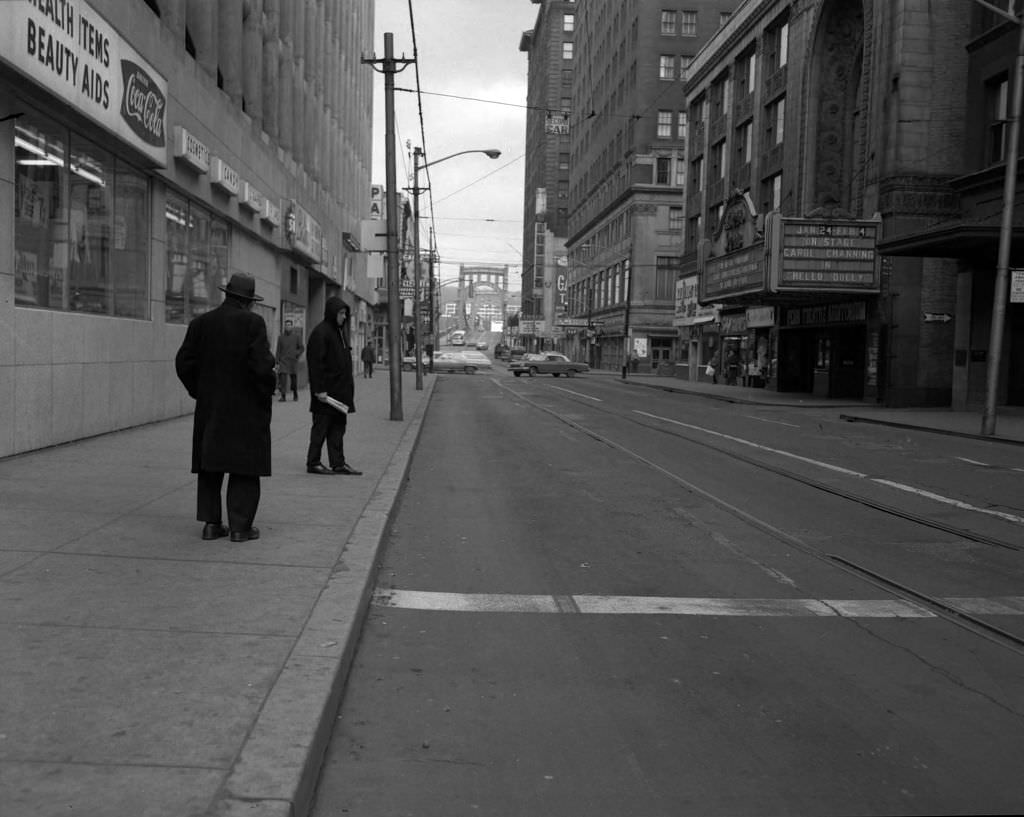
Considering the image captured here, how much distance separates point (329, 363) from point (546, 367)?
5059 centimetres

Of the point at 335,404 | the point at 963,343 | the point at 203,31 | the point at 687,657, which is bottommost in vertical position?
the point at 687,657

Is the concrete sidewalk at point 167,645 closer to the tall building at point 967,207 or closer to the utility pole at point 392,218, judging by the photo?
the utility pole at point 392,218

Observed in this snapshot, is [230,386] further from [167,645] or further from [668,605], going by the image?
[668,605]

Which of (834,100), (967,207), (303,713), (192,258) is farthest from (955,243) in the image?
(303,713)

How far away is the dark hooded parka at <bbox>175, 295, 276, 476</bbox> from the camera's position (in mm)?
6559

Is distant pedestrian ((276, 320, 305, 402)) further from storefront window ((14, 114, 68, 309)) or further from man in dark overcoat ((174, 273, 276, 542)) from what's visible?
man in dark overcoat ((174, 273, 276, 542))

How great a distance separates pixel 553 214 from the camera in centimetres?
12850

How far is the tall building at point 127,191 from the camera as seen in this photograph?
10.8 metres

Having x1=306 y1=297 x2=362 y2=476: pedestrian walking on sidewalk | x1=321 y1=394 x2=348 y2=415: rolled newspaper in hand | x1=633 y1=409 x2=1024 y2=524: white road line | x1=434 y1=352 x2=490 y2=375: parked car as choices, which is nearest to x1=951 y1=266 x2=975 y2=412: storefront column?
x1=633 y1=409 x2=1024 y2=524: white road line

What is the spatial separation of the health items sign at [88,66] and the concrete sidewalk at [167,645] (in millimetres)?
4343

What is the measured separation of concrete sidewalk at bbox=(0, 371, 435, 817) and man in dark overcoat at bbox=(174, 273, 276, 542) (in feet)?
1.95

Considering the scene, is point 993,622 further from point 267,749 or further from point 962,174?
point 962,174

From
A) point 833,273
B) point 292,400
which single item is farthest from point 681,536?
point 833,273

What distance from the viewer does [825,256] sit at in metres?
30.6
